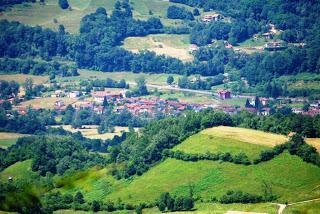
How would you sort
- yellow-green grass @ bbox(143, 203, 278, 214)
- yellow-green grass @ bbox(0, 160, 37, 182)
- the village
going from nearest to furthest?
1. yellow-green grass @ bbox(143, 203, 278, 214)
2. yellow-green grass @ bbox(0, 160, 37, 182)
3. the village

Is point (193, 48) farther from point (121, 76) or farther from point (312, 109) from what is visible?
point (312, 109)

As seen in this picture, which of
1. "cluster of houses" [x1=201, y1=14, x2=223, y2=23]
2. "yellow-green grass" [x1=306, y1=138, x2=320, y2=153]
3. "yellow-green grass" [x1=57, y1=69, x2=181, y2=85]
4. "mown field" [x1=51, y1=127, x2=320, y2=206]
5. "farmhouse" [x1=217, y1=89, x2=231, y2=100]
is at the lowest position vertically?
"yellow-green grass" [x1=57, y1=69, x2=181, y2=85]

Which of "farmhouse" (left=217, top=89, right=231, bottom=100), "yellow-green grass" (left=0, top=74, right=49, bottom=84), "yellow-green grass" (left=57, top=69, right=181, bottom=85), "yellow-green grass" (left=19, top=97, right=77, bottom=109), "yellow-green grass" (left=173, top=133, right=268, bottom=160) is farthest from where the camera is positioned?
"yellow-green grass" (left=57, top=69, right=181, bottom=85)

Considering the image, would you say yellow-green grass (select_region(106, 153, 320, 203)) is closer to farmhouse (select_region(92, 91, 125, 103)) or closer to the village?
the village

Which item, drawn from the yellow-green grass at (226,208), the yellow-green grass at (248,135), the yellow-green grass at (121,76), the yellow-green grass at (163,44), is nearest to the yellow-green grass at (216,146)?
the yellow-green grass at (248,135)

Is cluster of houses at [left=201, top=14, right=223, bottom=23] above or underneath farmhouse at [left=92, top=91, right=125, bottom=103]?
underneath

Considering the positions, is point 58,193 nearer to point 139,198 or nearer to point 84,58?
point 139,198

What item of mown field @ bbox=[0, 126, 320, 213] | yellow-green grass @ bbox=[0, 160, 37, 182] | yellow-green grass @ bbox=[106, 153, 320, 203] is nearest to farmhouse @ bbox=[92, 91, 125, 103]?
yellow-green grass @ bbox=[0, 160, 37, 182]
